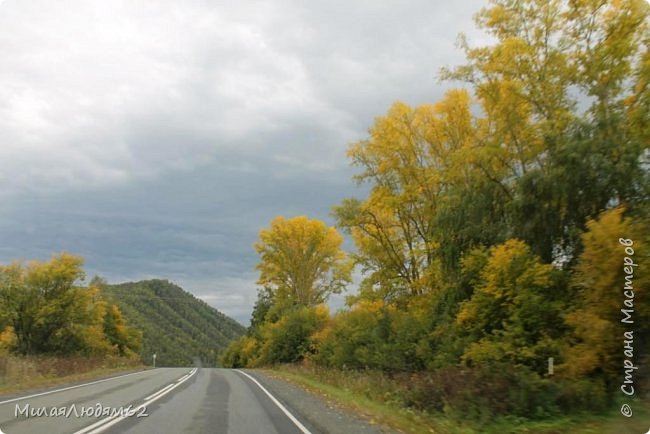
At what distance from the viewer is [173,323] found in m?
161

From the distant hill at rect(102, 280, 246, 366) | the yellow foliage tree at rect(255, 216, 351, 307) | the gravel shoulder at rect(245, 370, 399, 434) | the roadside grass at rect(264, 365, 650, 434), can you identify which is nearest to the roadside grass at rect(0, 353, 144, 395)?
the gravel shoulder at rect(245, 370, 399, 434)

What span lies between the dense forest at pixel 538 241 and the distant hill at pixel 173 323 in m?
101

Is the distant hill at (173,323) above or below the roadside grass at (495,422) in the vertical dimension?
above

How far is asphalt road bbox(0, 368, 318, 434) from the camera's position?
11.4 metres

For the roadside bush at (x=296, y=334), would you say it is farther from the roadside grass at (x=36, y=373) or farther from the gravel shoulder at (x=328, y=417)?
the gravel shoulder at (x=328, y=417)

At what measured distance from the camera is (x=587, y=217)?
58.3 feet

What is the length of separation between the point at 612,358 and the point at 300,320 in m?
38.6

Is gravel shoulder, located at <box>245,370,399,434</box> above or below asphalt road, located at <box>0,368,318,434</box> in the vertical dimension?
above

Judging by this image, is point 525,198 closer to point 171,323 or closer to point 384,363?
point 384,363

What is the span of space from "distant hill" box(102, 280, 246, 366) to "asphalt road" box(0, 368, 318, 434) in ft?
335

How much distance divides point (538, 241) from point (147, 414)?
14.1 m

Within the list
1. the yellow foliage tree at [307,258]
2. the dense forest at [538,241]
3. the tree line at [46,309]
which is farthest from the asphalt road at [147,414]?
the yellow foliage tree at [307,258]

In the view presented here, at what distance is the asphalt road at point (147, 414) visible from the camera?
37.5 ft

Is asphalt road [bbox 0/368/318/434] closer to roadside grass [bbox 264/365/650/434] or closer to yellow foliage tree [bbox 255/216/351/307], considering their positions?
roadside grass [bbox 264/365/650/434]
